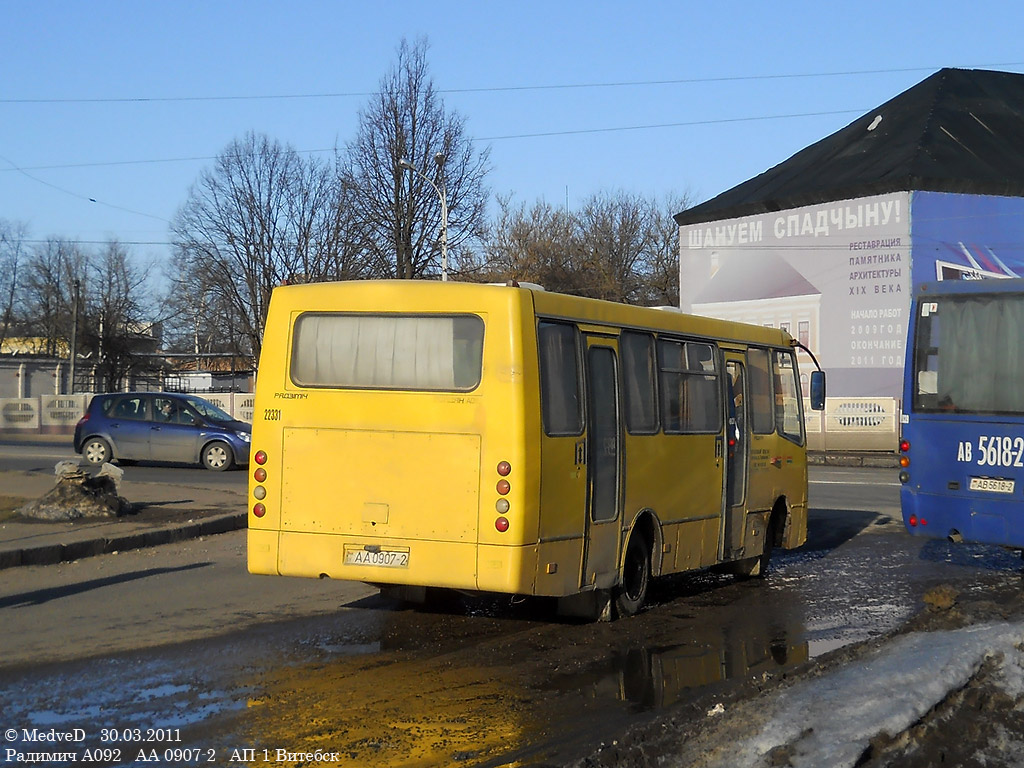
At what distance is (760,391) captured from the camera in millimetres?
12695

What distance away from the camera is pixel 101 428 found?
25.1 metres

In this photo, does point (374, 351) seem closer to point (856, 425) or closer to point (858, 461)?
point (858, 461)

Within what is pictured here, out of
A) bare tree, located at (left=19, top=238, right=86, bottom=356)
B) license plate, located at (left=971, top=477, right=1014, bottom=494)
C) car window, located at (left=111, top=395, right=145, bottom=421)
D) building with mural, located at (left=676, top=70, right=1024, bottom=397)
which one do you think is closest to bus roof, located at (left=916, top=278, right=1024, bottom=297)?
license plate, located at (left=971, top=477, right=1014, bottom=494)

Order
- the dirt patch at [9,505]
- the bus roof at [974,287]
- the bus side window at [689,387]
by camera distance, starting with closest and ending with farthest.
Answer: the bus side window at [689,387] < the bus roof at [974,287] < the dirt patch at [9,505]

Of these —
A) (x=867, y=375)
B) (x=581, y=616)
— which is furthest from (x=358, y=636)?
(x=867, y=375)

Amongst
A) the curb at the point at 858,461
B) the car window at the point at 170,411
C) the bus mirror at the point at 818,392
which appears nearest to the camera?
the bus mirror at the point at 818,392

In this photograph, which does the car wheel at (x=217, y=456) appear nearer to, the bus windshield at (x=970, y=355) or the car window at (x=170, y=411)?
the car window at (x=170, y=411)

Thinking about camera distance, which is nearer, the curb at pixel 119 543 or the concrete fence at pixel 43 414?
the curb at pixel 119 543

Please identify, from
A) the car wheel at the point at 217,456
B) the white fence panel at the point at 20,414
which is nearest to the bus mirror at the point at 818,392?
the car wheel at the point at 217,456

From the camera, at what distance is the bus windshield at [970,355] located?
1216 centimetres

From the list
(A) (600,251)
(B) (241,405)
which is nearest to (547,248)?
(A) (600,251)

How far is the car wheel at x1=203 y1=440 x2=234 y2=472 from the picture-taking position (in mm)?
24594

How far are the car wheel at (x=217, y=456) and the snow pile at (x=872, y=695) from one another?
60.1ft

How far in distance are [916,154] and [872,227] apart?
2762 mm
